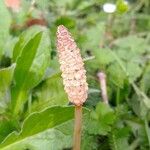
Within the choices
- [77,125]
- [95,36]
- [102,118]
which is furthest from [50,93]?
[95,36]

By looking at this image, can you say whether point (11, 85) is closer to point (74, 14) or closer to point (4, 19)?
point (4, 19)

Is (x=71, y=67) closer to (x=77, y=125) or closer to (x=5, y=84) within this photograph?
(x=77, y=125)

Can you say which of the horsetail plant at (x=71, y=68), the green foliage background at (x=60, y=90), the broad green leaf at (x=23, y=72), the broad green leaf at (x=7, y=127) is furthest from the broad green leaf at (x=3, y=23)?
the horsetail plant at (x=71, y=68)

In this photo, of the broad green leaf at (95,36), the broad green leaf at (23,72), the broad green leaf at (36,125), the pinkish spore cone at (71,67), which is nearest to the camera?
the pinkish spore cone at (71,67)

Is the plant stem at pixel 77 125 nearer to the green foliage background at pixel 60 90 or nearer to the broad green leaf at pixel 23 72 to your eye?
the green foliage background at pixel 60 90

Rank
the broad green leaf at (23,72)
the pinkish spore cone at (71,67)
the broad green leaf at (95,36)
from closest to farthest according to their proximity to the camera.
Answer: the pinkish spore cone at (71,67) → the broad green leaf at (23,72) → the broad green leaf at (95,36)

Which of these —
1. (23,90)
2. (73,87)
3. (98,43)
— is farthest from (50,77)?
(98,43)

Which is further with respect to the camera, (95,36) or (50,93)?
(95,36)
